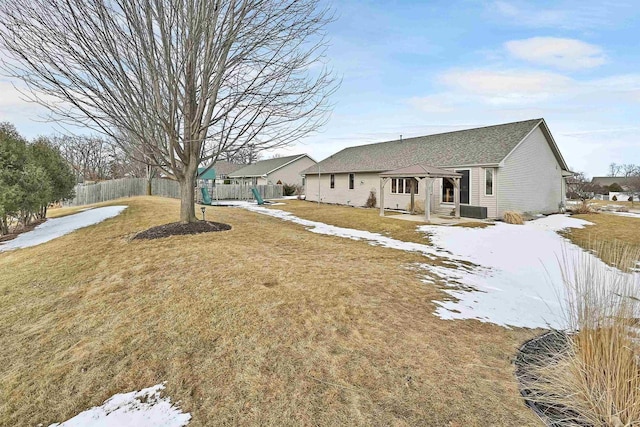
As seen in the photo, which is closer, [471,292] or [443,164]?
[471,292]

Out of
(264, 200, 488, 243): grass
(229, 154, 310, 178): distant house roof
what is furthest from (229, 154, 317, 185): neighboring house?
(264, 200, 488, 243): grass

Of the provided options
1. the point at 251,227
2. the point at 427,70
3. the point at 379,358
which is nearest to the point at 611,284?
the point at 379,358

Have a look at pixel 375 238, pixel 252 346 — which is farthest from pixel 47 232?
pixel 252 346

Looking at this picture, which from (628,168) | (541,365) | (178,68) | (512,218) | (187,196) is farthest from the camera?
(628,168)

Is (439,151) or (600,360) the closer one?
(600,360)

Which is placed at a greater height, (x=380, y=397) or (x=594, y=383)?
(x=594, y=383)

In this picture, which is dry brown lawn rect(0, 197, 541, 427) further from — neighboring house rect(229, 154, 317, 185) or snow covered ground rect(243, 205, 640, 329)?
neighboring house rect(229, 154, 317, 185)

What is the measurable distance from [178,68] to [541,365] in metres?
8.55

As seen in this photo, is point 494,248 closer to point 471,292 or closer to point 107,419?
point 471,292

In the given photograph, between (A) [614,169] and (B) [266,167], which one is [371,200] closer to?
(B) [266,167]

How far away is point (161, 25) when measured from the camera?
6.87 meters

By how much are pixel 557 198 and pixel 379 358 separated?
20.4 meters

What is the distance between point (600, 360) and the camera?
8.07 feet

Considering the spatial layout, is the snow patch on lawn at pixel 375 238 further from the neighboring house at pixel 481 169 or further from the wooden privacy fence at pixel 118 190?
the wooden privacy fence at pixel 118 190
